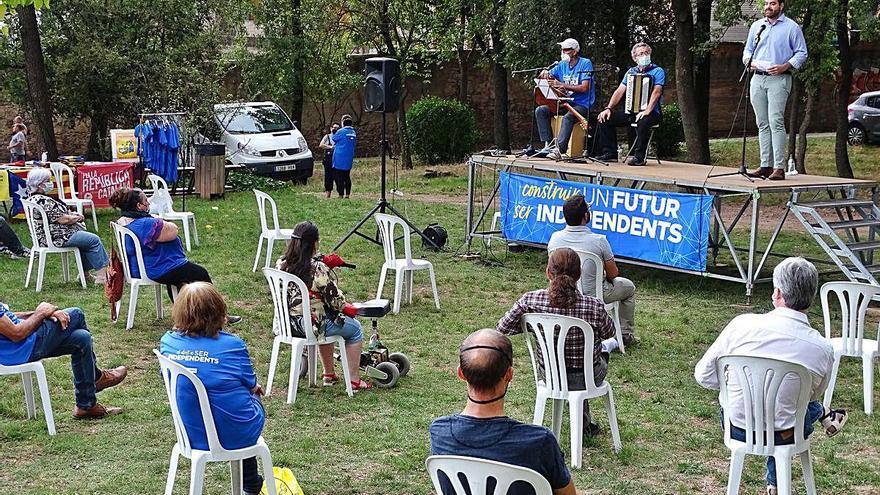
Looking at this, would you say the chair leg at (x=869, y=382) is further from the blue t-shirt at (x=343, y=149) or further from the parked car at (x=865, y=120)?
the parked car at (x=865, y=120)

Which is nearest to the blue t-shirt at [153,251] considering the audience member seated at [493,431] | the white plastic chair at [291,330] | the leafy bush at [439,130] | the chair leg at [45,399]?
the white plastic chair at [291,330]

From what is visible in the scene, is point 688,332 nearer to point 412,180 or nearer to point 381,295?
point 381,295

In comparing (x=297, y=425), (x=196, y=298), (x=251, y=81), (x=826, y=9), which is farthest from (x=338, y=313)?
(x=251, y=81)

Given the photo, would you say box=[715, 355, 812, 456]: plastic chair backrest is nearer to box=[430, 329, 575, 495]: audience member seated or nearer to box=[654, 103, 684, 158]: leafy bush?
box=[430, 329, 575, 495]: audience member seated

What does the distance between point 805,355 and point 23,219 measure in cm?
1182

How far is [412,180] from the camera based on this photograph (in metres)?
19.0

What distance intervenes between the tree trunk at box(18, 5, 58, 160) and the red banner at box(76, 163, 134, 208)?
74.4 inches

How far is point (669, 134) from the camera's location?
20438mm

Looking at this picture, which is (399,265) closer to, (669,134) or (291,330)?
(291,330)

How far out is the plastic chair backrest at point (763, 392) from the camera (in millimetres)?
4355

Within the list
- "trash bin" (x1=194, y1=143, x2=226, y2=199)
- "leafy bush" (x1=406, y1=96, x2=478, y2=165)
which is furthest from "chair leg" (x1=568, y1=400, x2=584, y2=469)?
"leafy bush" (x1=406, y1=96, x2=478, y2=165)

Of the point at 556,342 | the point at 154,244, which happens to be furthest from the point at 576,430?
the point at 154,244

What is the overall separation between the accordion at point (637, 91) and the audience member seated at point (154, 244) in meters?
5.06

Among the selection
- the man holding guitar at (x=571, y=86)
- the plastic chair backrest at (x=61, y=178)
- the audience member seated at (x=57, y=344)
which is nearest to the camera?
the audience member seated at (x=57, y=344)
